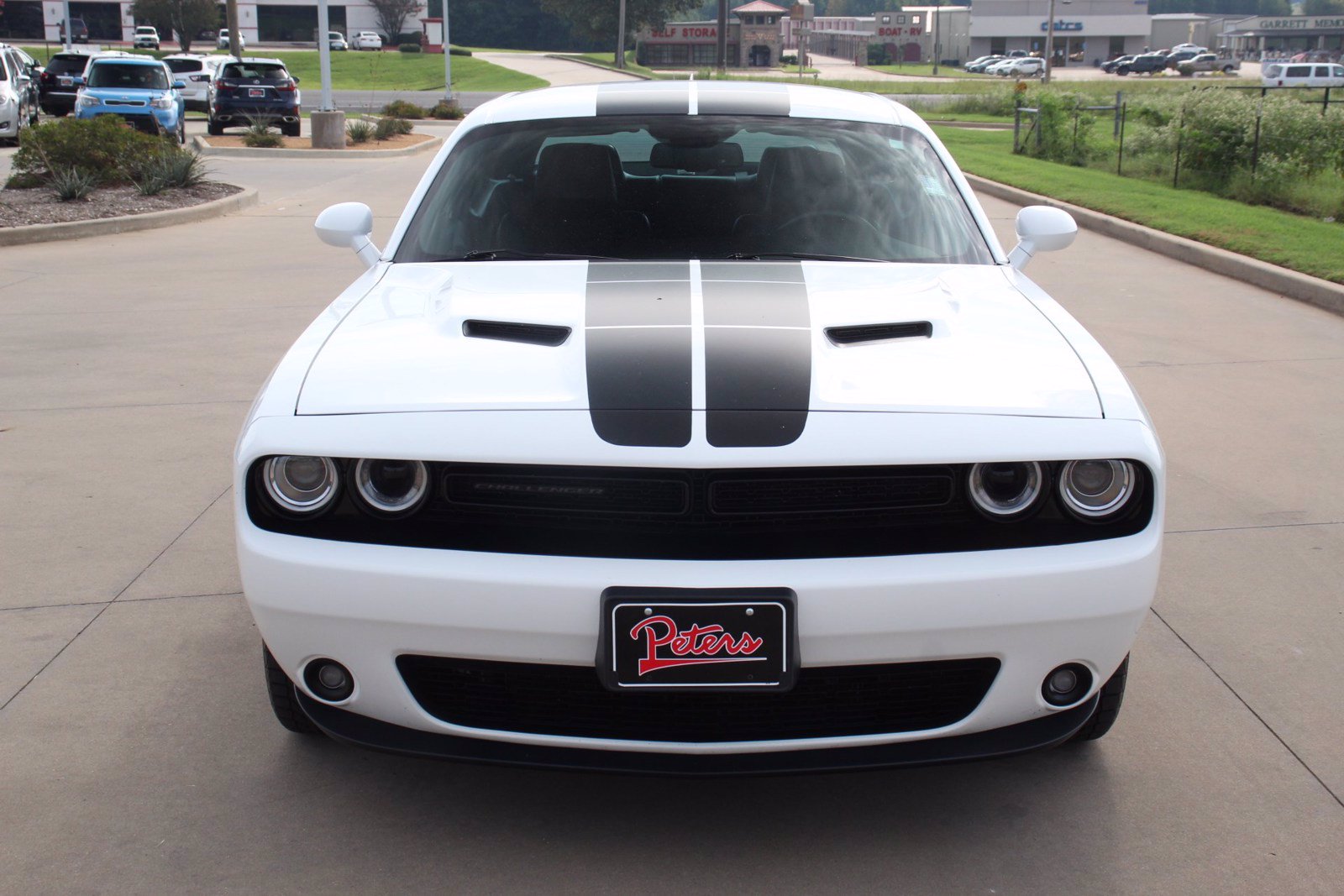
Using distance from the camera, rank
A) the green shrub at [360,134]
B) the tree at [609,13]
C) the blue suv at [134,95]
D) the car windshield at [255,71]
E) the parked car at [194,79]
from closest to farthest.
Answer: the blue suv at [134,95] < the green shrub at [360,134] < the car windshield at [255,71] < the parked car at [194,79] < the tree at [609,13]

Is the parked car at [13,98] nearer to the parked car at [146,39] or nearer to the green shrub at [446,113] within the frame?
the green shrub at [446,113]

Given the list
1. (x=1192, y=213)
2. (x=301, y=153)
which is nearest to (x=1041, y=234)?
(x=1192, y=213)

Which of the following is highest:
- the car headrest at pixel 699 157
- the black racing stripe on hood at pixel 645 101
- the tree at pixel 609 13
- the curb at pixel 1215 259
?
the tree at pixel 609 13

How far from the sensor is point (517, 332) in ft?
9.35

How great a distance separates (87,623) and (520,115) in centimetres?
204

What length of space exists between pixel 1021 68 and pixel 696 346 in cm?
8187

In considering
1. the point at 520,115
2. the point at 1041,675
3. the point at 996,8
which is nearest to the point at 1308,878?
the point at 1041,675

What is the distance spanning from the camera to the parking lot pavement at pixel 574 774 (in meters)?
2.60

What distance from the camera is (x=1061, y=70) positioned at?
8756cm

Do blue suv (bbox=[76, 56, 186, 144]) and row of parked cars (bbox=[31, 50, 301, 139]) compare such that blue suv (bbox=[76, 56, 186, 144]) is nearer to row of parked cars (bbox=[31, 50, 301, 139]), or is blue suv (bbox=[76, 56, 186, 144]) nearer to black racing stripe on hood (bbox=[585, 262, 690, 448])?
row of parked cars (bbox=[31, 50, 301, 139])

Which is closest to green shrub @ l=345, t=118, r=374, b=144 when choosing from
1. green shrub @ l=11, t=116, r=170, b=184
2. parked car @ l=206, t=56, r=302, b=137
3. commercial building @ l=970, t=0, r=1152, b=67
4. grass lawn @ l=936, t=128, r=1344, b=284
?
parked car @ l=206, t=56, r=302, b=137

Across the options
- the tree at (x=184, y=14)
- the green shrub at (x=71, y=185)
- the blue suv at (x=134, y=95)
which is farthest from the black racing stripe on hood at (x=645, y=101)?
the tree at (x=184, y=14)

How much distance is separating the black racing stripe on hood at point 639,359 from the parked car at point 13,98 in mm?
Answer: 21984

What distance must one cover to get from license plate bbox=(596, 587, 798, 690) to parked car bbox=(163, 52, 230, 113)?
3298 cm
